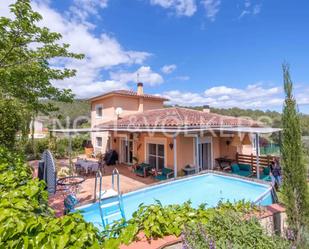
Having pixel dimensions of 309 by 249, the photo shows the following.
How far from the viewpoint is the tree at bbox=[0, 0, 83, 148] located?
8156 millimetres

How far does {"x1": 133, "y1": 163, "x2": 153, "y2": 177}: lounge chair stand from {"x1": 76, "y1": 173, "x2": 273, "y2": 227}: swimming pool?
6.14m

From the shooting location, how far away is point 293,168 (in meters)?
7.02

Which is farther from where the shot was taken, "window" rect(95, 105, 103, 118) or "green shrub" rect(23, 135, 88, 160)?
"window" rect(95, 105, 103, 118)

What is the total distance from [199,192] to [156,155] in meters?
8.11

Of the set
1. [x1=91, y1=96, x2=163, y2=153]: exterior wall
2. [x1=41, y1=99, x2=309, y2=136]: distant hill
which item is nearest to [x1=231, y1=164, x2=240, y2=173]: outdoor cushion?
[x1=41, y1=99, x2=309, y2=136]: distant hill

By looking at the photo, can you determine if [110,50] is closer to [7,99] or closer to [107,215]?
[7,99]

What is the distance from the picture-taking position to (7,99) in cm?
1102

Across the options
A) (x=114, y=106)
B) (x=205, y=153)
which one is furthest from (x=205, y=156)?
(x=114, y=106)

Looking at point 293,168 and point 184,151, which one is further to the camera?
point 184,151

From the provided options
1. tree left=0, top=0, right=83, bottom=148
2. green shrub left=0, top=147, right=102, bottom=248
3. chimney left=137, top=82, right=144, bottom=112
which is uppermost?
chimney left=137, top=82, right=144, bottom=112

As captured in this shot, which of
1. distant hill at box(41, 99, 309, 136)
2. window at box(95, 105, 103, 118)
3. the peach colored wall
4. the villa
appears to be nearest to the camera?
distant hill at box(41, 99, 309, 136)

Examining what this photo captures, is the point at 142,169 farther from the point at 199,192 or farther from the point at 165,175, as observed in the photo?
the point at 199,192

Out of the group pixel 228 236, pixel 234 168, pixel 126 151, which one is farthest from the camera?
pixel 126 151

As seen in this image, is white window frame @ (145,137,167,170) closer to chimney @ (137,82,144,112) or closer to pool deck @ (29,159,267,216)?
pool deck @ (29,159,267,216)
